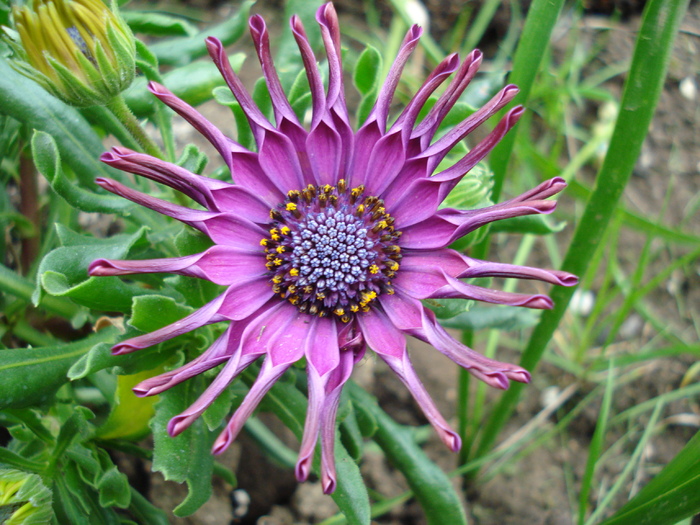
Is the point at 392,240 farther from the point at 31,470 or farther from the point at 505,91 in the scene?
the point at 31,470

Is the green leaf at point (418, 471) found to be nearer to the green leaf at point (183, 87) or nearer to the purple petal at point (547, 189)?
the purple petal at point (547, 189)

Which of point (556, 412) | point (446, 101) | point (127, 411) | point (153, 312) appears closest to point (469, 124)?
point (446, 101)

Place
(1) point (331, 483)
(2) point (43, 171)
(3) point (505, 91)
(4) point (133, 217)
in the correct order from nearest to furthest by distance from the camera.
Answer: (1) point (331, 483) → (3) point (505, 91) → (2) point (43, 171) → (4) point (133, 217)

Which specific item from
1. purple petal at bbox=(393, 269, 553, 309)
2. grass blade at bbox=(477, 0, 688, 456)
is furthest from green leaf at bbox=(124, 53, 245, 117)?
grass blade at bbox=(477, 0, 688, 456)

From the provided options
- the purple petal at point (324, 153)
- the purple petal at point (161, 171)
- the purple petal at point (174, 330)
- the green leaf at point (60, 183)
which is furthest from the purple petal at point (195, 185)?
the green leaf at point (60, 183)

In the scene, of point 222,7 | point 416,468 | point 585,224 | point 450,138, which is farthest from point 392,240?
point 222,7

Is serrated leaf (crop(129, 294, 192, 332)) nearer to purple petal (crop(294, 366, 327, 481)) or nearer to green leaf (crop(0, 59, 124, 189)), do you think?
purple petal (crop(294, 366, 327, 481))

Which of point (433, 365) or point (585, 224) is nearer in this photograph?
point (585, 224)
